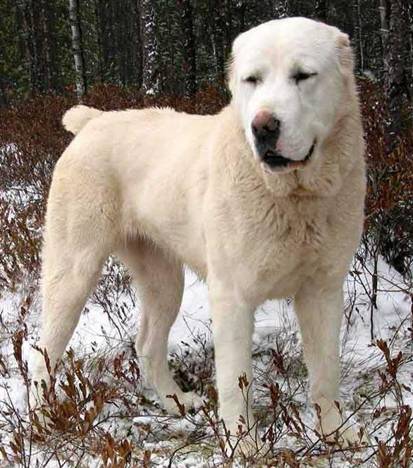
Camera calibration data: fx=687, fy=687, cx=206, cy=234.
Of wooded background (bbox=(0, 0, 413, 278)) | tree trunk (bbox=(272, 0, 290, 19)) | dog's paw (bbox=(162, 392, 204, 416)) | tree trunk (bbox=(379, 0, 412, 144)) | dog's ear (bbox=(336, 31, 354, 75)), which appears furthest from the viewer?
tree trunk (bbox=(272, 0, 290, 19))

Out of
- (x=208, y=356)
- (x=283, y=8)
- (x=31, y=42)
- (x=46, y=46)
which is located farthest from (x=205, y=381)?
(x=46, y=46)

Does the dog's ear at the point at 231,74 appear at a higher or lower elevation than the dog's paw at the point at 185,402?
higher

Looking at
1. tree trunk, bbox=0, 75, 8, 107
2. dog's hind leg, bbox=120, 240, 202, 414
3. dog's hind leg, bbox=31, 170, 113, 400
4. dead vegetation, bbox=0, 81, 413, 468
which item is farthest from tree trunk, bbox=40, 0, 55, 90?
dog's hind leg, bbox=31, 170, 113, 400

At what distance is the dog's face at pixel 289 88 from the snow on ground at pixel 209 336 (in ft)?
3.60

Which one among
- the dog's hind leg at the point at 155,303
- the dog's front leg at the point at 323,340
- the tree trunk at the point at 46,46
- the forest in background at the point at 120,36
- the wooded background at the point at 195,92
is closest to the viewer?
the dog's front leg at the point at 323,340

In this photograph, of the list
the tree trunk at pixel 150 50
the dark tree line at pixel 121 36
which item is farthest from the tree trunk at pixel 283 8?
the dark tree line at pixel 121 36

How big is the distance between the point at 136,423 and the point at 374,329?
1.42 metres

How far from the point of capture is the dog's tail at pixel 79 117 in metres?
3.64

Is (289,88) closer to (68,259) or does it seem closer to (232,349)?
(232,349)

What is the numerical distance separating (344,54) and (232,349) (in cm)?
117

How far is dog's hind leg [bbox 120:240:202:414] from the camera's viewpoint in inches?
140

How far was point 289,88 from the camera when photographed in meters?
2.23

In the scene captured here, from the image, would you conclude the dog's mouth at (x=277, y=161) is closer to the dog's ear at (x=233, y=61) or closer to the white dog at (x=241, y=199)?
the white dog at (x=241, y=199)

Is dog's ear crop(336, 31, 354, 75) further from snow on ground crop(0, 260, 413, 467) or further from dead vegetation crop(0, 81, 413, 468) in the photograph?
snow on ground crop(0, 260, 413, 467)
